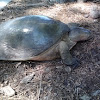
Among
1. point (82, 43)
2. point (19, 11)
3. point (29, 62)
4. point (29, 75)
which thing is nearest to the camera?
point (29, 75)

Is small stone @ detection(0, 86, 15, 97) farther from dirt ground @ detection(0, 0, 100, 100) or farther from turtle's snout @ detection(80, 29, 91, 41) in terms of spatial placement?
turtle's snout @ detection(80, 29, 91, 41)

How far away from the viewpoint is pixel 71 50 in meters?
2.50

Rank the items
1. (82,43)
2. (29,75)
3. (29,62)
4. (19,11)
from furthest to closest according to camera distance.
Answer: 1. (19,11)
2. (82,43)
3. (29,62)
4. (29,75)

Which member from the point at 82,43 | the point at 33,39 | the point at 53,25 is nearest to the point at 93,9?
the point at 82,43

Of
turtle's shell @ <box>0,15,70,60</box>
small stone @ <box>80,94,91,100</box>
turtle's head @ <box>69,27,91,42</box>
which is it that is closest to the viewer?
small stone @ <box>80,94,91,100</box>

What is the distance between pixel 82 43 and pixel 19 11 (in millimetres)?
1843

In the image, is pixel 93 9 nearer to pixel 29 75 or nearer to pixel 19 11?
pixel 19 11

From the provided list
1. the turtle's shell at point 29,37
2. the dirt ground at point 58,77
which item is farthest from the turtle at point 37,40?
the dirt ground at point 58,77

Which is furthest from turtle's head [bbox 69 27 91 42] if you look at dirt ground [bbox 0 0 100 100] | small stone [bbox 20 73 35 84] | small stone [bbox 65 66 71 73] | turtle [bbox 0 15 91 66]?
small stone [bbox 20 73 35 84]

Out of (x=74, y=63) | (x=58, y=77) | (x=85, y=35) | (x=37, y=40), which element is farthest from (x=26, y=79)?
(x=85, y=35)

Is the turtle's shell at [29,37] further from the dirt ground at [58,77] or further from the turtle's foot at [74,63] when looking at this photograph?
the turtle's foot at [74,63]

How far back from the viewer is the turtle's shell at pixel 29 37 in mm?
2281

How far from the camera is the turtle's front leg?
227 centimetres

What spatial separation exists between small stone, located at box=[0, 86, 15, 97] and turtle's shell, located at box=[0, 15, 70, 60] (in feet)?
1.41
